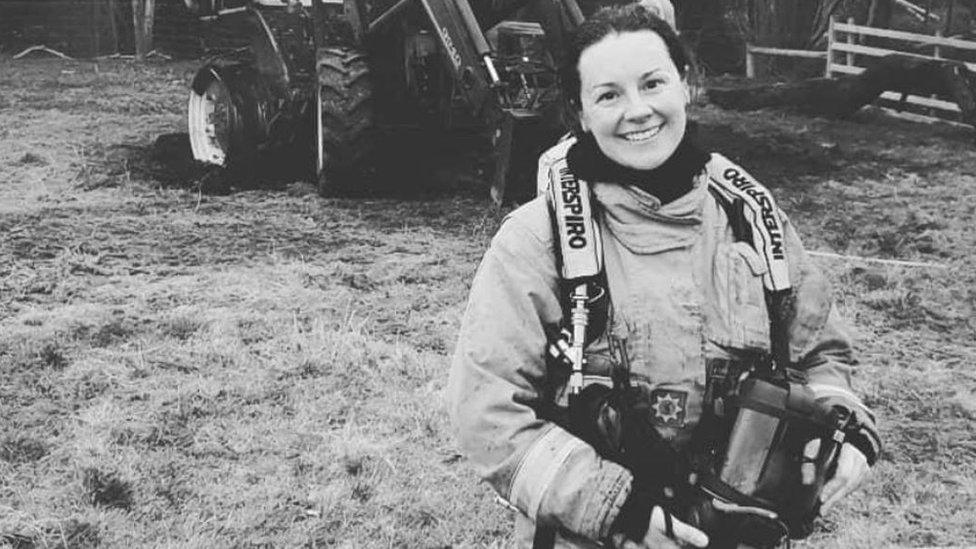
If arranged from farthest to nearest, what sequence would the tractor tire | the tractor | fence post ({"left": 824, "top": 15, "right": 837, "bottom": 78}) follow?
fence post ({"left": 824, "top": 15, "right": 837, "bottom": 78}) < the tractor tire < the tractor

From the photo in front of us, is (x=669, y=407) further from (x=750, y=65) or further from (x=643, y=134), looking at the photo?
(x=750, y=65)

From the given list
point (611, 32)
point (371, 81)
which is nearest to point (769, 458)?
point (611, 32)

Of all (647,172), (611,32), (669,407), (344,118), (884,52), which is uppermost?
(611,32)

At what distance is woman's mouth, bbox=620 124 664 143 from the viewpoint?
212 centimetres

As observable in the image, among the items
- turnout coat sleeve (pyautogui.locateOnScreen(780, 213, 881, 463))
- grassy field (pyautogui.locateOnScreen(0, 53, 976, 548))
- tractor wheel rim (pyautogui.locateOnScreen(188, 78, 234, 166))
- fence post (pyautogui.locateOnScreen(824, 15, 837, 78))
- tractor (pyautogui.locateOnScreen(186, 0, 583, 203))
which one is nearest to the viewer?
turnout coat sleeve (pyautogui.locateOnScreen(780, 213, 881, 463))

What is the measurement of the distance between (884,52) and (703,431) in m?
14.8

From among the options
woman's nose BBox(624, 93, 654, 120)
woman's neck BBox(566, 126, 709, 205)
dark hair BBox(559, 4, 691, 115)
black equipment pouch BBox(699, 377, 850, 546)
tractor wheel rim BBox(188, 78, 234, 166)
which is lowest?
tractor wheel rim BBox(188, 78, 234, 166)

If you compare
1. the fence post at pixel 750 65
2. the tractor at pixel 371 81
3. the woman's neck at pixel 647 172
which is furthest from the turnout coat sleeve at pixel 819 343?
the fence post at pixel 750 65

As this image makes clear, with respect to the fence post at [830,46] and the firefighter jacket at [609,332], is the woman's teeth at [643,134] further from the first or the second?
the fence post at [830,46]

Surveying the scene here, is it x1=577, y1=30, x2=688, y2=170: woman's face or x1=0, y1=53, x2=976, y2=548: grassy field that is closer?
x1=577, y1=30, x2=688, y2=170: woman's face

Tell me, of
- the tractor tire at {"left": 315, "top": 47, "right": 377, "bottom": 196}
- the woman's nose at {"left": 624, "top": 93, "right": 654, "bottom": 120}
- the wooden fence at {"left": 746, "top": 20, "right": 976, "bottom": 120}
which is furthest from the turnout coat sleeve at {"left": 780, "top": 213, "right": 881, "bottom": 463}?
the wooden fence at {"left": 746, "top": 20, "right": 976, "bottom": 120}

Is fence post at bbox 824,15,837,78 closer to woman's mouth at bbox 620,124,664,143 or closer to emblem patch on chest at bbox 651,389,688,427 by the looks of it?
woman's mouth at bbox 620,124,664,143

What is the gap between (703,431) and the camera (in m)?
2.10

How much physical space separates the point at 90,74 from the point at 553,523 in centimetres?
1742
